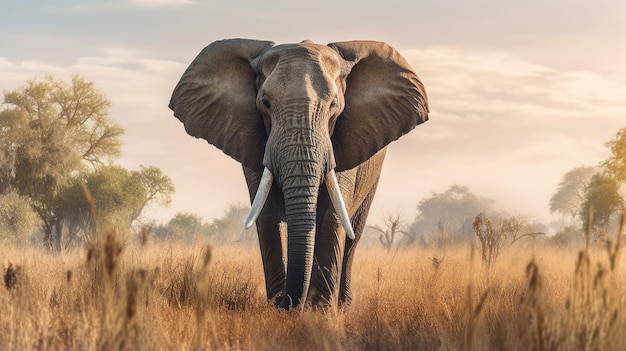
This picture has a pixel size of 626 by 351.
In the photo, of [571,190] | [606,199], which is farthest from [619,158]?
[571,190]

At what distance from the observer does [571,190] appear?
72438 millimetres

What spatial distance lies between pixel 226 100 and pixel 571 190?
224ft

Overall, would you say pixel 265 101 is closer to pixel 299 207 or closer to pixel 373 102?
pixel 299 207

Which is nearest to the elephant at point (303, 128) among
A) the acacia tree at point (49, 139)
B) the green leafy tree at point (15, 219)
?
the acacia tree at point (49, 139)

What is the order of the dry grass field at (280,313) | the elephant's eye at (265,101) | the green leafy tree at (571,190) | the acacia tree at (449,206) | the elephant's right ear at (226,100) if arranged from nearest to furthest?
1. the dry grass field at (280,313)
2. the elephant's eye at (265,101)
3. the elephant's right ear at (226,100)
4. the green leafy tree at (571,190)
5. the acacia tree at (449,206)

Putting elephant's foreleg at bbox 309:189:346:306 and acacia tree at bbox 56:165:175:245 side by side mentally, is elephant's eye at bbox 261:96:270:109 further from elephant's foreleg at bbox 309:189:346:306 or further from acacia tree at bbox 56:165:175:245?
acacia tree at bbox 56:165:175:245

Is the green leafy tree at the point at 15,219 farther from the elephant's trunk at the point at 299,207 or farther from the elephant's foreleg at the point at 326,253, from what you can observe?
the elephant's trunk at the point at 299,207

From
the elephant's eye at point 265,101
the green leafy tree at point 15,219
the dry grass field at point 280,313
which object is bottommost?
the dry grass field at point 280,313

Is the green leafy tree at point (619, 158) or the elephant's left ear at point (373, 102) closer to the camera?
the elephant's left ear at point (373, 102)

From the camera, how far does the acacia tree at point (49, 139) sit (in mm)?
29156

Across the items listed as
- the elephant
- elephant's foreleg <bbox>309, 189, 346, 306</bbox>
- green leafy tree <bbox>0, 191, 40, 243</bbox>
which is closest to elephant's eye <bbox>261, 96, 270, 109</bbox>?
the elephant

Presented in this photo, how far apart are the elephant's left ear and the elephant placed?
1cm

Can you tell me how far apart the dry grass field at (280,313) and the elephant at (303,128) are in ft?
1.76

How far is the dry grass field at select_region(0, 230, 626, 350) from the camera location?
11.9 ft
